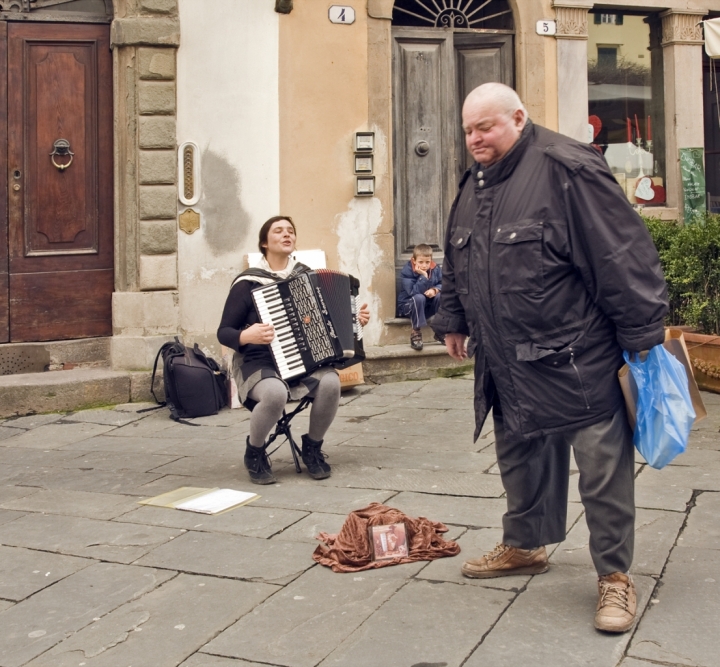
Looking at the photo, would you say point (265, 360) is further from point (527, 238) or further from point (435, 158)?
point (435, 158)

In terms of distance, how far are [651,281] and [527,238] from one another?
1.44ft

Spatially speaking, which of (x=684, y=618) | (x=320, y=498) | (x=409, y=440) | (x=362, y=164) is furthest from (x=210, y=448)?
(x=684, y=618)

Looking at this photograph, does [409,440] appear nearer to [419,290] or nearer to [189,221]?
[419,290]

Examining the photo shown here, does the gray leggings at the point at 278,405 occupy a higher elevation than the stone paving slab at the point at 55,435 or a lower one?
higher

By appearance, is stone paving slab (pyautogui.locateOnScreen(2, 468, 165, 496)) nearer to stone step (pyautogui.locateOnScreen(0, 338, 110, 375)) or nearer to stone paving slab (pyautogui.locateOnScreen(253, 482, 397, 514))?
stone paving slab (pyautogui.locateOnScreen(253, 482, 397, 514))

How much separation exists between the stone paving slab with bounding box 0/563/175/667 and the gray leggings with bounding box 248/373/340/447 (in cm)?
152

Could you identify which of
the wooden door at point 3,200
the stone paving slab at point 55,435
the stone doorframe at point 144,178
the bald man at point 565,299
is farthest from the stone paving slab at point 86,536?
the wooden door at point 3,200

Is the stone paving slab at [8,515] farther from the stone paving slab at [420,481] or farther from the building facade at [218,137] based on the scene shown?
the building facade at [218,137]

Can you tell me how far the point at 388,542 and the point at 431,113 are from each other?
6.31 m

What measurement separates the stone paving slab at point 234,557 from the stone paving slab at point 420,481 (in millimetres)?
1094

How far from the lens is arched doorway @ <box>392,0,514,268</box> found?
9.91 meters

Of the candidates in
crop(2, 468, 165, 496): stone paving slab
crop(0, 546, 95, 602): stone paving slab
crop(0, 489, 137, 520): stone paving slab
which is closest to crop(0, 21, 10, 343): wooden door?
crop(2, 468, 165, 496): stone paving slab

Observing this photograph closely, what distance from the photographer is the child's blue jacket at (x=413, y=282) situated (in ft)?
31.2

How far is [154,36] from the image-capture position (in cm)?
873
